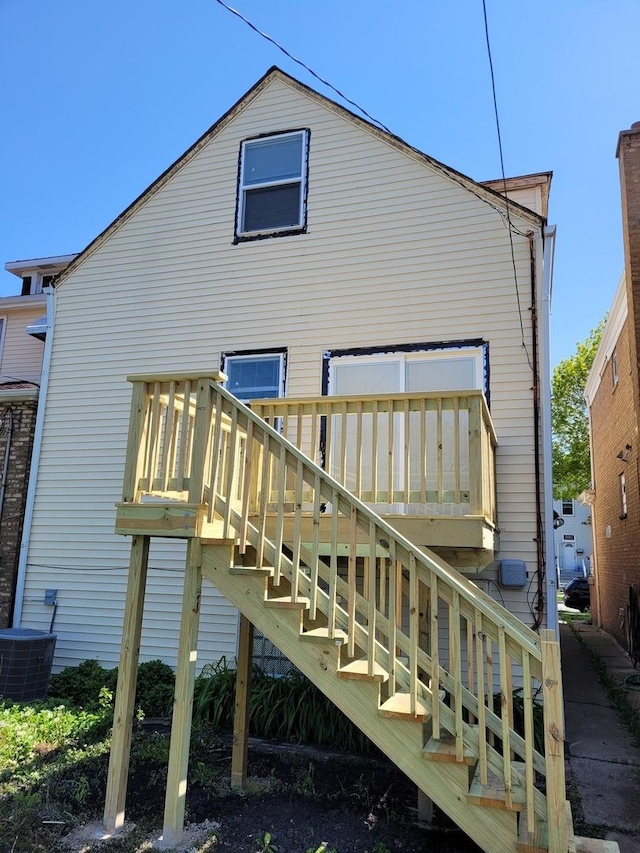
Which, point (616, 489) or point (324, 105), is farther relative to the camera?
point (616, 489)

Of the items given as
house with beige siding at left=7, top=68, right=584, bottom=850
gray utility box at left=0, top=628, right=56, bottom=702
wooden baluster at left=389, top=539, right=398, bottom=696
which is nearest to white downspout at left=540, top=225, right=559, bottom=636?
house with beige siding at left=7, top=68, right=584, bottom=850

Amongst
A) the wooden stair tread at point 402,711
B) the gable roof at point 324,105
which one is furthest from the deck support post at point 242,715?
the gable roof at point 324,105

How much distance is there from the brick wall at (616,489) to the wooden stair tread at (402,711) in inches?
323

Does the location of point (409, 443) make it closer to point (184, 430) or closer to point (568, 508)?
point (184, 430)

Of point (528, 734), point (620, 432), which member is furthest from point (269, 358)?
point (620, 432)

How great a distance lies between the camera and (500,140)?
5.75 meters

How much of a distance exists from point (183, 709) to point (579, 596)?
2275 centimetres

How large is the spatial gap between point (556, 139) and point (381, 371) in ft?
10.7

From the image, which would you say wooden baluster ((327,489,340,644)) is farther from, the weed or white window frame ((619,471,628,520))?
white window frame ((619,471,628,520))

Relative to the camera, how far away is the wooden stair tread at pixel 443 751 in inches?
128

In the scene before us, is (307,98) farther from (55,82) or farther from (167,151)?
(55,82)

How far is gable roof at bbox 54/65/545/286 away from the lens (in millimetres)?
7055

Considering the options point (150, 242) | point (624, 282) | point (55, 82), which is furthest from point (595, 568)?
point (55, 82)

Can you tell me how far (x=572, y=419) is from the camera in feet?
75.1
